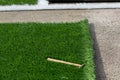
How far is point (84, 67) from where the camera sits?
5988 millimetres

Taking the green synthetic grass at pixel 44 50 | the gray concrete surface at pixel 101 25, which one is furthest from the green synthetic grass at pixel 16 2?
the green synthetic grass at pixel 44 50

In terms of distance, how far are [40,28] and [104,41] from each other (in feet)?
4.41

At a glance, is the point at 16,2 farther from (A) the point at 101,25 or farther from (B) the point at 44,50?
(B) the point at 44,50

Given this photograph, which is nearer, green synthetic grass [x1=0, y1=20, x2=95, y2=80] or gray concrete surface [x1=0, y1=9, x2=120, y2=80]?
green synthetic grass [x1=0, y1=20, x2=95, y2=80]

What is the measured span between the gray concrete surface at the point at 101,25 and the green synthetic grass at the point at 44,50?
0.24m

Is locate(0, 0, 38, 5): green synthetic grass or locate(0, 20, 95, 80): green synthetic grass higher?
locate(0, 0, 38, 5): green synthetic grass

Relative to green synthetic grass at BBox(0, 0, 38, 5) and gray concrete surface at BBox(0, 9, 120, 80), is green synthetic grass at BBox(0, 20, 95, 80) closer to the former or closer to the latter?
gray concrete surface at BBox(0, 9, 120, 80)

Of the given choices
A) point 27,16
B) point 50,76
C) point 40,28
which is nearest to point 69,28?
point 40,28

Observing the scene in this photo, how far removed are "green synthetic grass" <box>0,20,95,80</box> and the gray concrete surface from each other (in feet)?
0.79

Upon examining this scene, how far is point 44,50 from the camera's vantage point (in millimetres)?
6516

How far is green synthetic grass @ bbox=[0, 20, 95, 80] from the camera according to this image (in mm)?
5840

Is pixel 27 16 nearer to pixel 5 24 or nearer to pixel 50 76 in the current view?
pixel 5 24

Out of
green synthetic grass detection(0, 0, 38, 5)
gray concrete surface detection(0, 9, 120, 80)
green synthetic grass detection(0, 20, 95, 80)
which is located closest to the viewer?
green synthetic grass detection(0, 20, 95, 80)

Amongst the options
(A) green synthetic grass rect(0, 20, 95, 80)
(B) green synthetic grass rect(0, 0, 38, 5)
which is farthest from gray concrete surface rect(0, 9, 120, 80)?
(B) green synthetic grass rect(0, 0, 38, 5)
